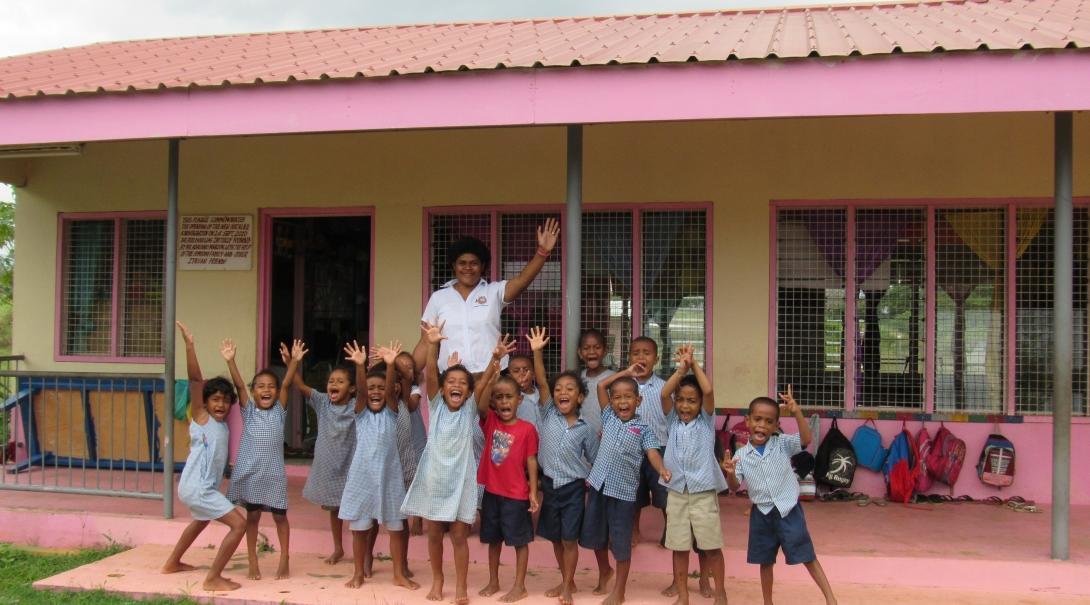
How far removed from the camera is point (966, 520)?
5.80 metres

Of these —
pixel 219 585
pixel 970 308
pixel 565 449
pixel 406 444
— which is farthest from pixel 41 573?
pixel 970 308

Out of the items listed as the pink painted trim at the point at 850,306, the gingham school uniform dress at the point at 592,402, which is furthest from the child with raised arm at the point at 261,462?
the pink painted trim at the point at 850,306

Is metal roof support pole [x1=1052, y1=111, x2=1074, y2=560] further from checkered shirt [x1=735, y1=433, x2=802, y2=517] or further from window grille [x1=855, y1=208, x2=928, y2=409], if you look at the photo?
window grille [x1=855, y1=208, x2=928, y2=409]

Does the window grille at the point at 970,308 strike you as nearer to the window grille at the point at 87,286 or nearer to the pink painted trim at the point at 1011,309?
the pink painted trim at the point at 1011,309

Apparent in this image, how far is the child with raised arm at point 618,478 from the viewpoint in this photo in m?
4.43

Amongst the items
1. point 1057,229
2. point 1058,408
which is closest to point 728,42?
point 1057,229

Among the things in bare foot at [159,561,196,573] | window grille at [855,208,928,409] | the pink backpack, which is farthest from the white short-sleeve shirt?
the pink backpack

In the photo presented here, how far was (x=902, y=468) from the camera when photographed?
629 cm

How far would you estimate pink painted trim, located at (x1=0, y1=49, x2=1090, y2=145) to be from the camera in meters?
4.37

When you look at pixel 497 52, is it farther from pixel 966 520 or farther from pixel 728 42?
pixel 966 520

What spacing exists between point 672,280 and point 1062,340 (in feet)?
9.11

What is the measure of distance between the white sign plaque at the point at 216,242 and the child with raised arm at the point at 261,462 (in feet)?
8.98

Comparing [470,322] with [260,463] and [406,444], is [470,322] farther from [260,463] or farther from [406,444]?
[260,463]

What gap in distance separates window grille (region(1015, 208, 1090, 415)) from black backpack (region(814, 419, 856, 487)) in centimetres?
131
